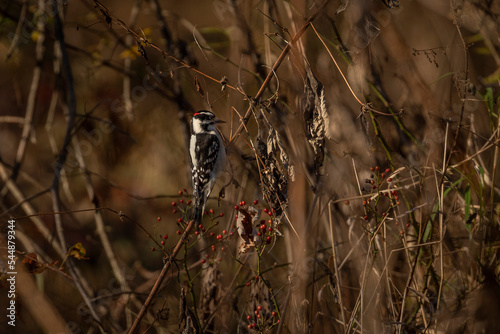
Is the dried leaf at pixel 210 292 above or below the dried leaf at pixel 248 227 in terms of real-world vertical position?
below

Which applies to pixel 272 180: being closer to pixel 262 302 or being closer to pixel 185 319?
pixel 262 302

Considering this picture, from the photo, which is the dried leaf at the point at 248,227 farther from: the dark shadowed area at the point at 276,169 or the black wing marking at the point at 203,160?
the black wing marking at the point at 203,160

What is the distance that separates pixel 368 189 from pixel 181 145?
251cm

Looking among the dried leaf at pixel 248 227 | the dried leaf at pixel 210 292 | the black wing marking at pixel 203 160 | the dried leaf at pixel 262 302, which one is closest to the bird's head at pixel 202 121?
the black wing marking at pixel 203 160

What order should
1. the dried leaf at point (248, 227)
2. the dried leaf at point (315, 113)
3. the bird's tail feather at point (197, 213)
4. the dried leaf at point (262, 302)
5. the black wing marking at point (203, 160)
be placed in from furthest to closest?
the black wing marking at point (203, 160) < the bird's tail feather at point (197, 213) < the dried leaf at point (262, 302) < the dried leaf at point (248, 227) < the dried leaf at point (315, 113)

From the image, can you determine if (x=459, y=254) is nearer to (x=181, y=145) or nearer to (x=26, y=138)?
(x=181, y=145)

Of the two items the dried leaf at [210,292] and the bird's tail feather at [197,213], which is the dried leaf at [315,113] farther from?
the dried leaf at [210,292]

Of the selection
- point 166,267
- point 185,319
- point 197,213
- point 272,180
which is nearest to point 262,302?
point 185,319

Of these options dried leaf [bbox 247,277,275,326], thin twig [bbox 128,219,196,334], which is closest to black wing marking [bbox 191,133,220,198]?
thin twig [bbox 128,219,196,334]

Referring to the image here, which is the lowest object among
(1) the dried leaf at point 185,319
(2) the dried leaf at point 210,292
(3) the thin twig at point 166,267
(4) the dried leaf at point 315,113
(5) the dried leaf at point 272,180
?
(2) the dried leaf at point 210,292

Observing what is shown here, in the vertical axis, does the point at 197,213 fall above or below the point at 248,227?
below

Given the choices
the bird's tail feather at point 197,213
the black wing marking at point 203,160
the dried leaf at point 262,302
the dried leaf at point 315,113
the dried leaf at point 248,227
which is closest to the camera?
the dried leaf at point 315,113

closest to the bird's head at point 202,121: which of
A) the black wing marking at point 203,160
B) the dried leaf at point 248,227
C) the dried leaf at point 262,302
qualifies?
the black wing marking at point 203,160

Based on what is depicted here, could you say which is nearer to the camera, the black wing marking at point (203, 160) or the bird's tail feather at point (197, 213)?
the bird's tail feather at point (197, 213)
